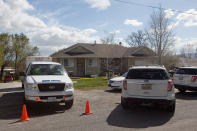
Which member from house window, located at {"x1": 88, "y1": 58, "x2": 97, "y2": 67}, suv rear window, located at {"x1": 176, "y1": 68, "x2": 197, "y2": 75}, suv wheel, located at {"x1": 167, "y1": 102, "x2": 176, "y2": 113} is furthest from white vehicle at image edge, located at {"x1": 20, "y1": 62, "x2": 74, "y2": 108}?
house window, located at {"x1": 88, "y1": 58, "x2": 97, "y2": 67}

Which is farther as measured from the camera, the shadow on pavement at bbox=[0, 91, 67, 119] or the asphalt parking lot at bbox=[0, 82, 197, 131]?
the shadow on pavement at bbox=[0, 91, 67, 119]

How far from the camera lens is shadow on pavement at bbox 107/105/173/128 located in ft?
20.8

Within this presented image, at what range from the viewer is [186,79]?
1262cm

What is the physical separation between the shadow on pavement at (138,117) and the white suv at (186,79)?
508cm

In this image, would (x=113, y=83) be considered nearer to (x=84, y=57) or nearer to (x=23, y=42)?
(x=84, y=57)

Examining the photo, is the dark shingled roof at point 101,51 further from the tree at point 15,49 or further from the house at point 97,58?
the tree at point 15,49

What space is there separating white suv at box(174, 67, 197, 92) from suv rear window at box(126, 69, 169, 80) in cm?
574

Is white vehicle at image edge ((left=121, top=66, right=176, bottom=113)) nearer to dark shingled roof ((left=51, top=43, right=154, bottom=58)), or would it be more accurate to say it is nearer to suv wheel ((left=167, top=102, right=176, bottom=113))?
suv wheel ((left=167, top=102, right=176, bottom=113))

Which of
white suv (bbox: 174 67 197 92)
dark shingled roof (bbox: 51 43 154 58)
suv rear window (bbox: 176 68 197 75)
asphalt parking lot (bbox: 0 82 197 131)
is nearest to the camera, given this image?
asphalt parking lot (bbox: 0 82 197 131)

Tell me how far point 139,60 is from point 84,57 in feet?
31.5

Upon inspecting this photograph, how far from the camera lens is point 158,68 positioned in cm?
777

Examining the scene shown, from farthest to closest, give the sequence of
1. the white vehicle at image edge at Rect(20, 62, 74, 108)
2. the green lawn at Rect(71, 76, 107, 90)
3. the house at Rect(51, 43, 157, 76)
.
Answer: the house at Rect(51, 43, 157, 76) < the green lawn at Rect(71, 76, 107, 90) < the white vehicle at image edge at Rect(20, 62, 74, 108)

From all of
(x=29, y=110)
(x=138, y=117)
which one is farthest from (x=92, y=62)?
(x=138, y=117)

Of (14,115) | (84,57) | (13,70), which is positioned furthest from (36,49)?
(14,115)
